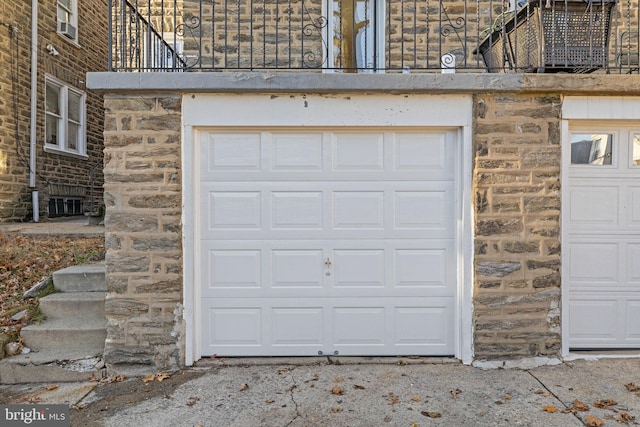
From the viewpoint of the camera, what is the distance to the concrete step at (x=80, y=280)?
4.73 meters

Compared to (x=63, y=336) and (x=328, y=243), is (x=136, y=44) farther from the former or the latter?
(x=63, y=336)

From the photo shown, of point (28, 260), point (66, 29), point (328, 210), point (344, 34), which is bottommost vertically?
point (28, 260)

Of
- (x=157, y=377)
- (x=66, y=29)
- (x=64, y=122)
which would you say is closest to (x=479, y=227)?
(x=157, y=377)

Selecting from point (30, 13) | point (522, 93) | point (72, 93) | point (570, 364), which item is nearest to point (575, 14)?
point (522, 93)

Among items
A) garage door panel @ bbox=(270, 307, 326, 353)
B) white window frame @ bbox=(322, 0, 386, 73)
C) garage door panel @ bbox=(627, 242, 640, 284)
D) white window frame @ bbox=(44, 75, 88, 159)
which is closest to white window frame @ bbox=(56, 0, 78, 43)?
white window frame @ bbox=(44, 75, 88, 159)

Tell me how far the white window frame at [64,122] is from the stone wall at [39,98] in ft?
0.44

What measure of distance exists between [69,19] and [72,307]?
877 centimetres

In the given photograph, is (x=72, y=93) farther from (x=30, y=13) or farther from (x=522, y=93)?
(x=522, y=93)

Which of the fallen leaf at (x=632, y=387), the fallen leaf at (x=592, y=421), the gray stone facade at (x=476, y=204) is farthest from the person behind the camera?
the gray stone facade at (x=476, y=204)

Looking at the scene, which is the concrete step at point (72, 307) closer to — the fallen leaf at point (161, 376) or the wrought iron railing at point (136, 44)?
the fallen leaf at point (161, 376)

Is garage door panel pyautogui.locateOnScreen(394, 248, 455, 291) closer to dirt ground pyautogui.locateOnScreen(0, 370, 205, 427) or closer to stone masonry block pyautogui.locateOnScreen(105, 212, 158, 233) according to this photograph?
dirt ground pyautogui.locateOnScreen(0, 370, 205, 427)

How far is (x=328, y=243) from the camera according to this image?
428 centimetres

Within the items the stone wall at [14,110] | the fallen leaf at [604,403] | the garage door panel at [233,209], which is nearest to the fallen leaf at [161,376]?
the garage door panel at [233,209]

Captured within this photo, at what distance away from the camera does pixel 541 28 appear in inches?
159
